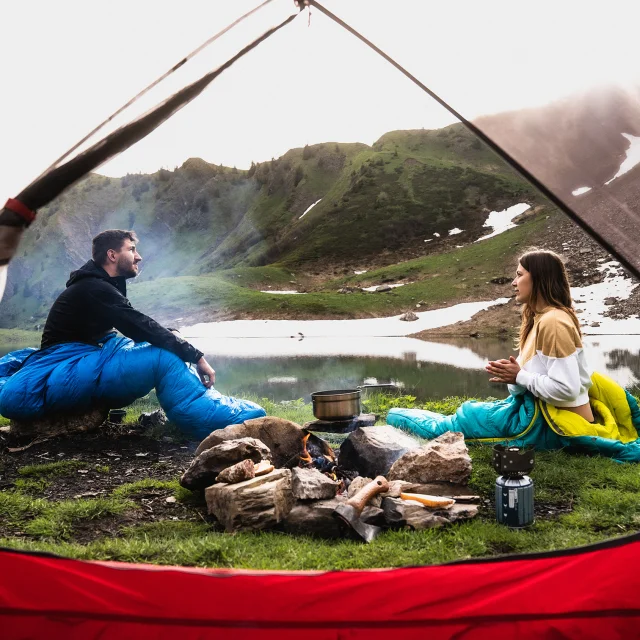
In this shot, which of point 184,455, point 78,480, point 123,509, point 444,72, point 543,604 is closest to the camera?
point 543,604

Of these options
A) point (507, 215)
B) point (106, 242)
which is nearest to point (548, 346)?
point (106, 242)

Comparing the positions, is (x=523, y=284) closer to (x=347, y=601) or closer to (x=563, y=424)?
(x=563, y=424)

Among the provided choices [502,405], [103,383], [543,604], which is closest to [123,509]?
[103,383]

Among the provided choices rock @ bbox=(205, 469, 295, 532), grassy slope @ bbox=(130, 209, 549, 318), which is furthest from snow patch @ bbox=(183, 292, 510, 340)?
rock @ bbox=(205, 469, 295, 532)

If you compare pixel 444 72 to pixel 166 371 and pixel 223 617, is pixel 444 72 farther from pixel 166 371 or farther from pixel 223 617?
pixel 166 371

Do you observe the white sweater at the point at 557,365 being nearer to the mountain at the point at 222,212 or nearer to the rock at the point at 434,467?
the rock at the point at 434,467

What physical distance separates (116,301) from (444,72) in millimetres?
3807

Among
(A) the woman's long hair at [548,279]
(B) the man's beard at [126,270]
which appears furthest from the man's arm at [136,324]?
(A) the woman's long hair at [548,279]

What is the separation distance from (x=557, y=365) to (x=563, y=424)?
1.65 feet

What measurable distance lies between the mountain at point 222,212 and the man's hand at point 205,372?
4.88ft

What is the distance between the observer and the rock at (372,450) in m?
4.28

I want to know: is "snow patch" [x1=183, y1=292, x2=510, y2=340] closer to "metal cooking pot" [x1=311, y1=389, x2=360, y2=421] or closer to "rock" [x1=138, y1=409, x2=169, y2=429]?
"rock" [x1=138, y1=409, x2=169, y2=429]

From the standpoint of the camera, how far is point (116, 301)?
5.43 meters

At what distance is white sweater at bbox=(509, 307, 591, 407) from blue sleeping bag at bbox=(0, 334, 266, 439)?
8.94 ft
